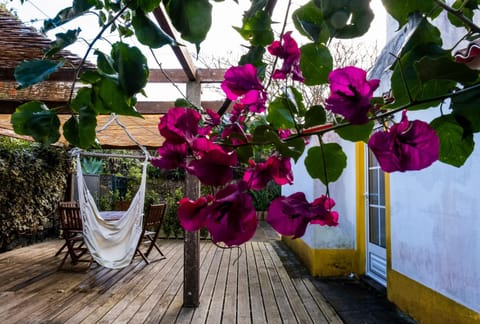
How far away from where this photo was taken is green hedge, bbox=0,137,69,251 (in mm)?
5355

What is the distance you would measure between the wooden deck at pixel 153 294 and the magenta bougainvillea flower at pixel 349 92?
9.09 feet

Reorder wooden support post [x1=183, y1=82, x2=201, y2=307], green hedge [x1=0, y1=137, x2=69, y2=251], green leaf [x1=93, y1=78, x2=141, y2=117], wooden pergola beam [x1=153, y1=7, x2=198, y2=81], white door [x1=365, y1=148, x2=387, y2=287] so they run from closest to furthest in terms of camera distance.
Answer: green leaf [x1=93, y1=78, x2=141, y2=117]
wooden pergola beam [x1=153, y1=7, x2=198, y2=81]
wooden support post [x1=183, y1=82, x2=201, y2=307]
white door [x1=365, y1=148, x2=387, y2=287]
green hedge [x1=0, y1=137, x2=69, y2=251]

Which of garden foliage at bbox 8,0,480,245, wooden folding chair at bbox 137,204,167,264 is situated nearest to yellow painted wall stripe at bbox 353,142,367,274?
wooden folding chair at bbox 137,204,167,264

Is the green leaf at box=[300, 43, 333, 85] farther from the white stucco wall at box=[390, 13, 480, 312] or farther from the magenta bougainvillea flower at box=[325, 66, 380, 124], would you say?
the white stucco wall at box=[390, 13, 480, 312]

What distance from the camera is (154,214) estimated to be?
5.11 metres

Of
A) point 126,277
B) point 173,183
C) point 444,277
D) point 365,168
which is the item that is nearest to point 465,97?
point 444,277

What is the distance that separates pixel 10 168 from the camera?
541cm

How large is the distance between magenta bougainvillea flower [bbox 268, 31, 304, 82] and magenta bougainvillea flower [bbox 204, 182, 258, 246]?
229mm

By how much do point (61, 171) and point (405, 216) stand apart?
5968 mm

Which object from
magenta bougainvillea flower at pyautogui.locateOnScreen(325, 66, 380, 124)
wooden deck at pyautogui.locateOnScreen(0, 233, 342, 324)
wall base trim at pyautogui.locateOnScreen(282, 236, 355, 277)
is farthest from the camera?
wall base trim at pyautogui.locateOnScreen(282, 236, 355, 277)

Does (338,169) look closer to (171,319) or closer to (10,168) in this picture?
(171,319)

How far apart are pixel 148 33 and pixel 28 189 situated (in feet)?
20.8

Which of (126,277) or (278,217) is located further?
(126,277)

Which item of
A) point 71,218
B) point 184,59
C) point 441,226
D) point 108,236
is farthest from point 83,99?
point 71,218
